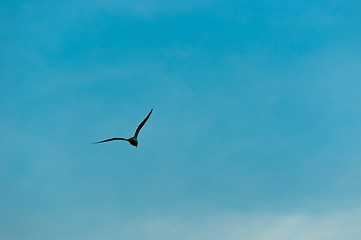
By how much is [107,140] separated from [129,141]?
6.05m

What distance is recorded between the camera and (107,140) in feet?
238

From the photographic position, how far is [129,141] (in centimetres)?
7794

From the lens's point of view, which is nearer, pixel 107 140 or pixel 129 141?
pixel 107 140

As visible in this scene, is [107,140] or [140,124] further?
[140,124]

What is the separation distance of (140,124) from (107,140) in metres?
7.88

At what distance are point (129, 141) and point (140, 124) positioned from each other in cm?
331

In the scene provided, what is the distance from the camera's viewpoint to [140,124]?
3095 inches
